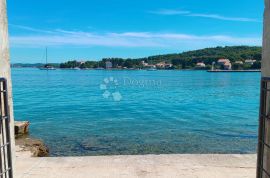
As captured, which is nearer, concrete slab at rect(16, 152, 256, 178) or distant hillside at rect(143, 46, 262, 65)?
concrete slab at rect(16, 152, 256, 178)

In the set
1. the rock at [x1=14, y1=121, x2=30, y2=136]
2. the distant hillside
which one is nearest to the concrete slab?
the rock at [x1=14, y1=121, x2=30, y2=136]

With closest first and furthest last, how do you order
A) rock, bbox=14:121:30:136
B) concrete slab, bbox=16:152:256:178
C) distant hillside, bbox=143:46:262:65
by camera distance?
concrete slab, bbox=16:152:256:178
rock, bbox=14:121:30:136
distant hillside, bbox=143:46:262:65

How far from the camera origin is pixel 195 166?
633 centimetres

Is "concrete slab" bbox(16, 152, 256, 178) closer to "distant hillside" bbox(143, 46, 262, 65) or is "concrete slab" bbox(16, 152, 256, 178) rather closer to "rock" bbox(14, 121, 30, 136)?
"rock" bbox(14, 121, 30, 136)

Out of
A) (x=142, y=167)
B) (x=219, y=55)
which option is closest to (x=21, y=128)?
(x=142, y=167)

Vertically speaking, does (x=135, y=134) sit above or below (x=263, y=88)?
below

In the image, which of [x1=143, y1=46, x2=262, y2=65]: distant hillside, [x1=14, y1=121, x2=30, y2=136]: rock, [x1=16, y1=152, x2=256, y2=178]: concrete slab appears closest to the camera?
[x1=16, y1=152, x2=256, y2=178]: concrete slab

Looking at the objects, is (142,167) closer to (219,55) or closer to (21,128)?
(21,128)

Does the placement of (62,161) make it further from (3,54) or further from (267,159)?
(267,159)

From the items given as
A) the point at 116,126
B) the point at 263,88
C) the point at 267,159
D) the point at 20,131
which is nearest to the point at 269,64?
the point at 263,88

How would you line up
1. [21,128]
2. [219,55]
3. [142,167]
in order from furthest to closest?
[219,55] < [21,128] < [142,167]

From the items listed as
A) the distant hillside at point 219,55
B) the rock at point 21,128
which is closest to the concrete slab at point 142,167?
the rock at point 21,128

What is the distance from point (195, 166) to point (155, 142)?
10.2 metres

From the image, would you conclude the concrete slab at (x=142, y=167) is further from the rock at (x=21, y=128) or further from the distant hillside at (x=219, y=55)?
the distant hillside at (x=219, y=55)
